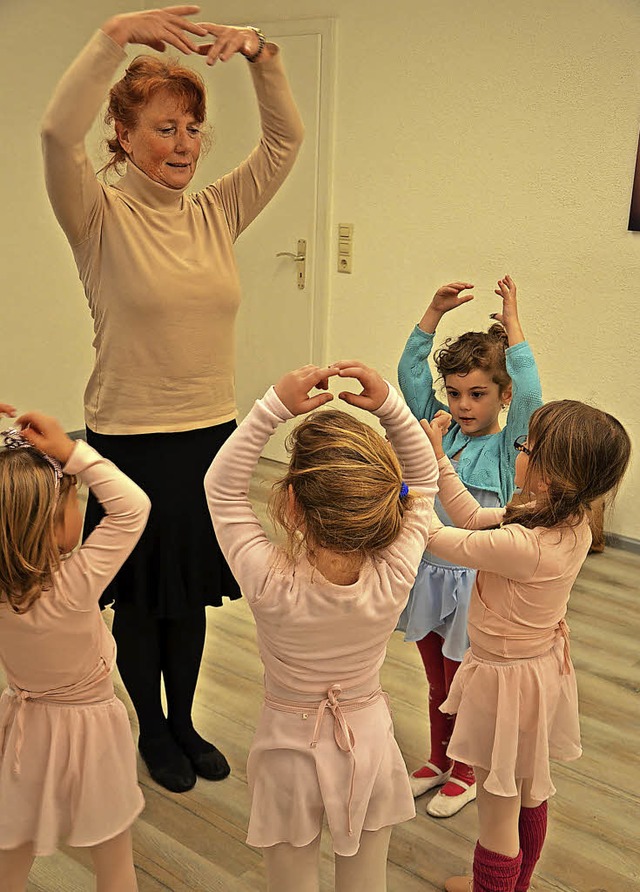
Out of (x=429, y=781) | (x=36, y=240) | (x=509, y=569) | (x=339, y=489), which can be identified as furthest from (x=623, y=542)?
(x=36, y=240)

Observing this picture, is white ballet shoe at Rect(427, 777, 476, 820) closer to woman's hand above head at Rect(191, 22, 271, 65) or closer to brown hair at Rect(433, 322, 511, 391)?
brown hair at Rect(433, 322, 511, 391)

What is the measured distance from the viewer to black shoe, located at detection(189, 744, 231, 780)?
222 centimetres

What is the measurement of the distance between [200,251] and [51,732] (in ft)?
3.40

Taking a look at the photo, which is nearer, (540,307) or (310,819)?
(310,819)

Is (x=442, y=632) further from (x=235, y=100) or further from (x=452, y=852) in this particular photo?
(x=235, y=100)

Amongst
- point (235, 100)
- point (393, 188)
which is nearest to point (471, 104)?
point (393, 188)

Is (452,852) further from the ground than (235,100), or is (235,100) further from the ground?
(235,100)

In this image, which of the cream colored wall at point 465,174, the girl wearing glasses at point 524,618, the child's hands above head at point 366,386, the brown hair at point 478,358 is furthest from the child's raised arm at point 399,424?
the cream colored wall at point 465,174

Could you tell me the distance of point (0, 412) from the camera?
4.86 feet

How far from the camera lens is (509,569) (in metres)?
1.56

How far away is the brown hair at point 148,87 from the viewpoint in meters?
1.89

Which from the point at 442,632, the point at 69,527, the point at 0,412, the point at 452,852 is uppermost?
the point at 0,412

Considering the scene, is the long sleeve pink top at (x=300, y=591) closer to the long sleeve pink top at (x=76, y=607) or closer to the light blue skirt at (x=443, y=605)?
the long sleeve pink top at (x=76, y=607)

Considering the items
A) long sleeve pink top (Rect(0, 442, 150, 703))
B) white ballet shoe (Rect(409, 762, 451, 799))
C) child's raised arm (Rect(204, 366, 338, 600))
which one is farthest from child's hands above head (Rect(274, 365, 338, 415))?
white ballet shoe (Rect(409, 762, 451, 799))
